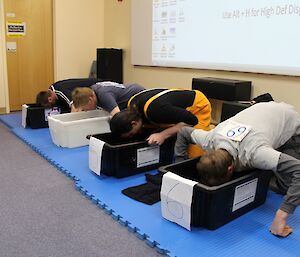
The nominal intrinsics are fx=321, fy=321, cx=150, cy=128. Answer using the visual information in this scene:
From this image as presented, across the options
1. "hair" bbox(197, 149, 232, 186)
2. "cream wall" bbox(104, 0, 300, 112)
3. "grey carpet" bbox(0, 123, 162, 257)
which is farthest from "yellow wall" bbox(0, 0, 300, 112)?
"hair" bbox(197, 149, 232, 186)

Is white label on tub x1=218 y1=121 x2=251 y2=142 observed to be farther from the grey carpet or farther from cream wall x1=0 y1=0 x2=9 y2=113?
cream wall x1=0 y1=0 x2=9 y2=113

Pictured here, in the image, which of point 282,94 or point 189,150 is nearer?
point 189,150

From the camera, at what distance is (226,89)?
2973 mm

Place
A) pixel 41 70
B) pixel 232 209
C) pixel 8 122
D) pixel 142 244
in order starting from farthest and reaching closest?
pixel 41 70
pixel 8 122
pixel 232 209
pixel 142 244

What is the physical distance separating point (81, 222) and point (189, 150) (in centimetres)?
94

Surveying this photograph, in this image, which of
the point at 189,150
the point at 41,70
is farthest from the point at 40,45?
the point at 189,150

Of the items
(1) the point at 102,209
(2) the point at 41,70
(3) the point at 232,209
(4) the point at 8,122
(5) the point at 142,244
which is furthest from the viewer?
(2) the point at 41,70

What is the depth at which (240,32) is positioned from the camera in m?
3.06

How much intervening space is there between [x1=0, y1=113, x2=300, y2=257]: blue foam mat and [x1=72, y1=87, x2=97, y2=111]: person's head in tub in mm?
850

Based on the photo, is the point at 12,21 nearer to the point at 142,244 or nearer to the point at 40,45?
the point at 40,45

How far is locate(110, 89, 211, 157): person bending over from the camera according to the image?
83.1 inches

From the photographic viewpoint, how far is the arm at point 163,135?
2273 millimetres

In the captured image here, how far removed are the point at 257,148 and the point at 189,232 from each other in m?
0.55

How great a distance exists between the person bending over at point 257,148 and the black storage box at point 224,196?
6 cm
